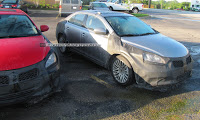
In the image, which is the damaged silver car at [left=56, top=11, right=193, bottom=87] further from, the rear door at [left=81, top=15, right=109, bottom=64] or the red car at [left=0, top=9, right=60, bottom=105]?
the red car at [left=0, top=9, right=60, bottom=105]

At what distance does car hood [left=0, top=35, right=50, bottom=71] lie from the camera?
311 centimetres

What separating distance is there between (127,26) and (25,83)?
10.2 feet

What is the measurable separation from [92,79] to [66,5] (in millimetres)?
14335

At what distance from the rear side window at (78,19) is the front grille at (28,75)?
2999 mm

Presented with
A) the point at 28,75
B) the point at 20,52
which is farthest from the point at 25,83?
the point at 20,52

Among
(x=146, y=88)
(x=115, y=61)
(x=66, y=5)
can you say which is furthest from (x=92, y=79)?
(x=66, y=5)

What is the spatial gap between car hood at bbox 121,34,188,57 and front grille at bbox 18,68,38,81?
7.09ft

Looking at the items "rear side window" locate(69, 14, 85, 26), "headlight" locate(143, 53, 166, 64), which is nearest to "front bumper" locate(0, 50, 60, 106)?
"headlight" locate(143, 53, 166, 64)

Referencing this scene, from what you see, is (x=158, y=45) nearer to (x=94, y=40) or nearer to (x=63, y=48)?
(x=94, y=40)

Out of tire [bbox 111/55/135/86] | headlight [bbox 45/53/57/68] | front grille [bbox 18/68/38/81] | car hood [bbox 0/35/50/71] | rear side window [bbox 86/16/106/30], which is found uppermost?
rear side window [bbox 86/16/106/30]

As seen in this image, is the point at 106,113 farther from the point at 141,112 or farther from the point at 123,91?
the point at 123,91

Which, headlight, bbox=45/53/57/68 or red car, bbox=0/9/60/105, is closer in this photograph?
red car, bbox=0/9/60/105

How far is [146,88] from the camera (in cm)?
409

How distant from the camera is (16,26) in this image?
4.48m
